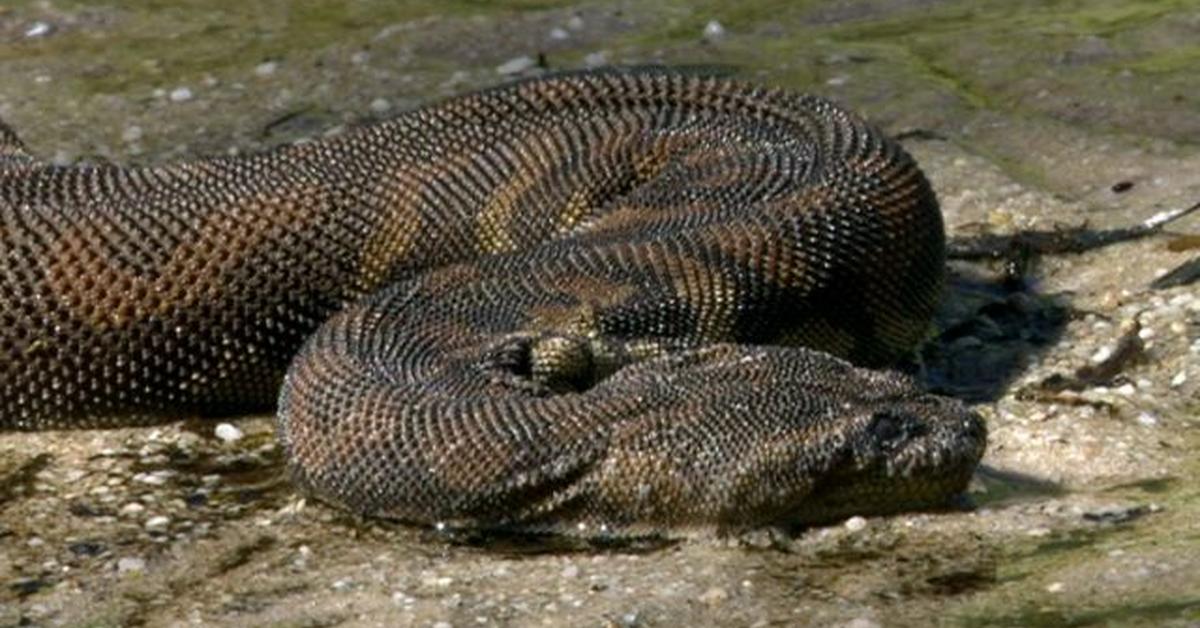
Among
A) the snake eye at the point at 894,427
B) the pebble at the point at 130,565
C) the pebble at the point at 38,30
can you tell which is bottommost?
the pebble at the point at 130,565

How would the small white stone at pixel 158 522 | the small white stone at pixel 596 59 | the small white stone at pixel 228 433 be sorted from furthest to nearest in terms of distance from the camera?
1. the small white stone at pixel 596 59
2. the small white stone at pixel 228 433
3. the small white stone at pixel 158 522

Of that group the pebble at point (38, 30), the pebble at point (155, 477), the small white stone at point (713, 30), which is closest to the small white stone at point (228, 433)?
the pebble at point (155, 477)

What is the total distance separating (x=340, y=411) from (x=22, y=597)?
116 centimetres

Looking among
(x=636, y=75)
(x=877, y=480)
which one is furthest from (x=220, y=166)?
(x=877, y=480)

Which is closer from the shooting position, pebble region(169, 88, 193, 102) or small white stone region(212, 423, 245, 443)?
small white stone region(212, 423, 245, 443)

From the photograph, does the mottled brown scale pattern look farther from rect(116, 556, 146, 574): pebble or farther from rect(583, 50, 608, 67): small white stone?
rect(583, 50, 608, 67): small white stone

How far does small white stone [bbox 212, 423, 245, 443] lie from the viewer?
9289 millimetres

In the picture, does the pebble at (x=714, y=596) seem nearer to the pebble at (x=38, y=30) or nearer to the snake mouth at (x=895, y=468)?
the snake mouth at (x=895, y=468)

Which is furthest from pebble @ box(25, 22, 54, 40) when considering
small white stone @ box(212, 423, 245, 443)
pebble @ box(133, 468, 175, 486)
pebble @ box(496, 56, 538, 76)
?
pebble @ box(133, 468, 175, 486)

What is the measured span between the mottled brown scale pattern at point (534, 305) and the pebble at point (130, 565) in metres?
0.64

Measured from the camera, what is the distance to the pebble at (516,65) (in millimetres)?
13211

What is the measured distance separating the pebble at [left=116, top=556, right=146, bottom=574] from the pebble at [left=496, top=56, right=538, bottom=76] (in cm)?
559

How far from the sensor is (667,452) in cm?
785

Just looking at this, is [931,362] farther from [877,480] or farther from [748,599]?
[748,599]
